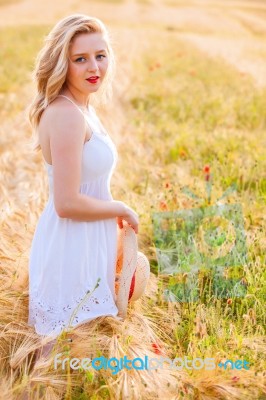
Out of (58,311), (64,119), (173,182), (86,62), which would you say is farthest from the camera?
(173,182)

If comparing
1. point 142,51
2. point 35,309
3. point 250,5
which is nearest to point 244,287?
point 35,309

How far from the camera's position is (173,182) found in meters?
4.86

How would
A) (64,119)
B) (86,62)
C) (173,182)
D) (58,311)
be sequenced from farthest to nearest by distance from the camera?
(173,182) → (58,311) → (86,62) → (64,119)

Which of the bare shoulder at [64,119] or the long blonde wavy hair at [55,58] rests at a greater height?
the long blonde wavy hair at [55,58]

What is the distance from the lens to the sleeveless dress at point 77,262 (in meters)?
2.82

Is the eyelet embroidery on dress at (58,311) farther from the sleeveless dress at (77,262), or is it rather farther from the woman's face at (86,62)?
the woman's face at (86,62)

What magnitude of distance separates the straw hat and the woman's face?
0.74m

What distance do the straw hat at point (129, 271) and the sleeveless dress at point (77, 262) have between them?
0.06 m

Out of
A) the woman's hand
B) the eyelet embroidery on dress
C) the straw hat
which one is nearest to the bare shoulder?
the woman's hand

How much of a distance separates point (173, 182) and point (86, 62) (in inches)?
88.8

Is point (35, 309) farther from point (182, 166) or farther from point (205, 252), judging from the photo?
point (182, 166)

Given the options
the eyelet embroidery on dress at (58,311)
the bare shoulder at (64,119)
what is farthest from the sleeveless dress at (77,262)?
the bare shoulder at (64,119)

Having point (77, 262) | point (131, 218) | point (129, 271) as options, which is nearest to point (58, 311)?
point (77, 262)

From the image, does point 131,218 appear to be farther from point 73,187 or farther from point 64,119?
point 64,119
